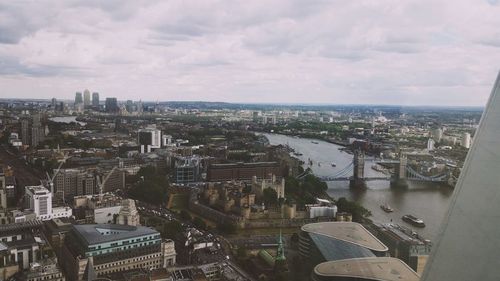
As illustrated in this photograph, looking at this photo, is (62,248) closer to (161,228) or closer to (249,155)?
(161,228)

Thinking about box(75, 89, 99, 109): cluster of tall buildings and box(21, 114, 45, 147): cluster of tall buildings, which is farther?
box(75, 89, 99, 109): cluster of tall buildings

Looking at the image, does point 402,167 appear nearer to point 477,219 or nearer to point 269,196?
point 269,196

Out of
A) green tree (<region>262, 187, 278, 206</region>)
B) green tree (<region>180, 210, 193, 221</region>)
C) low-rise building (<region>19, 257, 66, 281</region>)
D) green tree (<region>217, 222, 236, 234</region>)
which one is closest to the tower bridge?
green tree (<region>262, 187, 278, 206</region>)

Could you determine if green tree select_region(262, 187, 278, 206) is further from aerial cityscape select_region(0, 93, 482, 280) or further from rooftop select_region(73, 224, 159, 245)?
rooftop select_region(73, 224, 159, 245)

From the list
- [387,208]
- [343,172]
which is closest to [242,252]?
[387,208]

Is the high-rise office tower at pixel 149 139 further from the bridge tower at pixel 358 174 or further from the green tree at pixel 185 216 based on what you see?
the green tree at pixel 185 216
